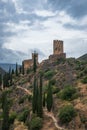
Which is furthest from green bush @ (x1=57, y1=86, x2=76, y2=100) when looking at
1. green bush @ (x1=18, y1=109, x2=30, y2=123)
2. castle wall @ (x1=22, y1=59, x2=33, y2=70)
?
castle wall @ (x1=22, y1=59, x2=33, y2=70)

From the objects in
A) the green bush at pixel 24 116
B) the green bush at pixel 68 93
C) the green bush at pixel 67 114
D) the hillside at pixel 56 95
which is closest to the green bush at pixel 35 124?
the hillside at pixel 56 95

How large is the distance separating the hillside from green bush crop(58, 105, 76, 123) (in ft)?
1.97

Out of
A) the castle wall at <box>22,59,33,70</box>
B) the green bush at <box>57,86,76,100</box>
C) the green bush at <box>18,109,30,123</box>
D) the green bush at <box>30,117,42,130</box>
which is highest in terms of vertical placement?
the castle wall at <box>22,59,33,70</box>

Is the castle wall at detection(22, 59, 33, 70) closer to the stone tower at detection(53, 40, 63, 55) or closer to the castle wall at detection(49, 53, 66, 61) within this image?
the castle wall at detection(49, 53, 66, 61)

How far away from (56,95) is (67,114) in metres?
14.7

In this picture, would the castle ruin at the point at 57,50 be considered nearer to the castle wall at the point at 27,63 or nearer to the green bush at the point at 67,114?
the castle wall at the point at 27,63

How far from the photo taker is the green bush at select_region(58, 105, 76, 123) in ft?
199

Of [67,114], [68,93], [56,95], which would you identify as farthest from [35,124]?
[56,95]

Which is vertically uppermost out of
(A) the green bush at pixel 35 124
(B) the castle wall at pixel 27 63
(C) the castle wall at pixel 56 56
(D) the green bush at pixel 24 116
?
(B) the castle wall at pixel 27 63

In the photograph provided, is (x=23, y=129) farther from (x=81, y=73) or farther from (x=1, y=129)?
(x=81, y=73)

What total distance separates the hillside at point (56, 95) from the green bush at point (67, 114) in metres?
0.60

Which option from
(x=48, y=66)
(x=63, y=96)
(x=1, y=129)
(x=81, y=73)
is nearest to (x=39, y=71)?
(x=48, y=66)

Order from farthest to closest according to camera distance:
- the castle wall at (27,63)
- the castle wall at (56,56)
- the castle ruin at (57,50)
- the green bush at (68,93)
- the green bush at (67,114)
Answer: the castle wall at (27,63), the castle ruin at (57,50), the castle wall at (56,56), the green bush at (68,93), the green bush at (67,114)

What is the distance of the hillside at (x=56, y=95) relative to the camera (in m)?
60.9
